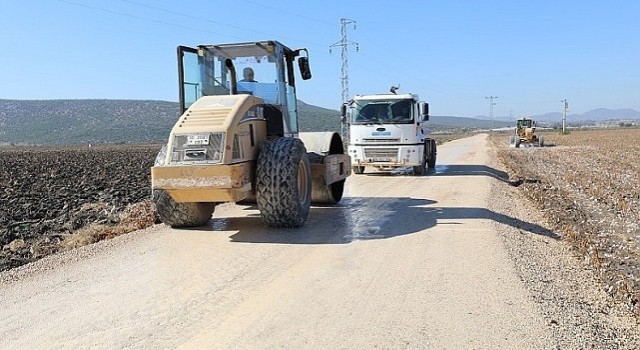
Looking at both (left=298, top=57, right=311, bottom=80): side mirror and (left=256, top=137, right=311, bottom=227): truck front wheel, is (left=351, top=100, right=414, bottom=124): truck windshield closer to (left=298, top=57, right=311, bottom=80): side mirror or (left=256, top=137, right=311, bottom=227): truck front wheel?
(left=298, top=57, right=311, bottom=80): side mirror

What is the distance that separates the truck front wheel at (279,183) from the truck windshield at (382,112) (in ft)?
31.9

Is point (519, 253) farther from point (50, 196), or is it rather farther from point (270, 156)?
point (50, 196)

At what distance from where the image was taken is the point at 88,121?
16012 centimetres

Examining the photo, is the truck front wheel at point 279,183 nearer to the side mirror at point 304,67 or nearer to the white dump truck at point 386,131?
the side mirror at point 304,67

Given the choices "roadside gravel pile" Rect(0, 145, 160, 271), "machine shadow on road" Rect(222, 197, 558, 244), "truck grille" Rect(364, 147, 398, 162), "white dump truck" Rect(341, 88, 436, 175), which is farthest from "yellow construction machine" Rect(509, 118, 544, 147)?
"machine shadow on road" Rect(222, 197, 558, 244)

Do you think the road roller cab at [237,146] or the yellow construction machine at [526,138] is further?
the yellow construction machine at [526,138]

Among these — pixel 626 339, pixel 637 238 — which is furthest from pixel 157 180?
pixel 637 238

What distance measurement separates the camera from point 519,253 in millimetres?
6988

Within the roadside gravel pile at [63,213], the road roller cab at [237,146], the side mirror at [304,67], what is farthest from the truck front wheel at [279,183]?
the roadside gravel pile at [63,213]

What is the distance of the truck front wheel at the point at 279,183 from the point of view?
802cm

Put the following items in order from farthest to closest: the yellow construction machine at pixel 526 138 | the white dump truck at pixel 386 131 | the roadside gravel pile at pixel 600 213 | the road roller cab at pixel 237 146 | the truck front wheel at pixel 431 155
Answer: the yellow construction machine at pixel 526 138, the truck front wheel at pixel 431 155, the white dump truck at pixel 386 131, the road roller cab at pixel 237 146, the roadside gravel pile at pixel 600 213

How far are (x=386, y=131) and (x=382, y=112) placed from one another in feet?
2.14

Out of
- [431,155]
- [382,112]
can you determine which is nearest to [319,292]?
[382,112]

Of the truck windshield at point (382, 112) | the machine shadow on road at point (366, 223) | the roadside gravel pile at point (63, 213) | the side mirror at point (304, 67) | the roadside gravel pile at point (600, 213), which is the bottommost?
the roadside gravel pile at point (600, 213)
